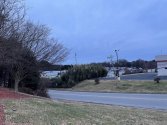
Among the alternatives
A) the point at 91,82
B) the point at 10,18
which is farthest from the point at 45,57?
the point at 91,82

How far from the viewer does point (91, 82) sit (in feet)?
218

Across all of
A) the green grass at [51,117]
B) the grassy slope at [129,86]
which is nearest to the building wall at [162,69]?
the grassy slope at [129,86]

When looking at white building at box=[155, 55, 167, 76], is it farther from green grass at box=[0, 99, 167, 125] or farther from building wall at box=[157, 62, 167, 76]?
green grass at box=[0, 99, 167, 125]

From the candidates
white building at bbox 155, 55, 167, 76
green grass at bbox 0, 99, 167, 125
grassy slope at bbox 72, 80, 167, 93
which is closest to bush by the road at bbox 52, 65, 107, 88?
grassy slope at bbox 72, 80, 167, 93

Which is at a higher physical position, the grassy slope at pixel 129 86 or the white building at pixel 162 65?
the white building at pixel 162 65

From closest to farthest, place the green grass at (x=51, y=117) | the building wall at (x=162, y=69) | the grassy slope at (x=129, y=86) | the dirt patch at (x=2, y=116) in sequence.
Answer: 1. the dirt patch at (x=2, y=116)
2. the green grass at (x=51, y=117)
3. the grassy slope at (x=129, y=86)
4. the building wall at (x=162, y=69)

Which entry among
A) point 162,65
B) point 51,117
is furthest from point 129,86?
point 51,117

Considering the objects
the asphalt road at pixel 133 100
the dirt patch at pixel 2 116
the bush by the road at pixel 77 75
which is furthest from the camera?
the bush by the road at pixel 77 75

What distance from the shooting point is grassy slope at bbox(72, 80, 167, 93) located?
164ft

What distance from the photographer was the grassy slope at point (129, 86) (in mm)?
49878

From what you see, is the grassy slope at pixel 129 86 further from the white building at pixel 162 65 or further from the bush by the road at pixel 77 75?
the white building at pixel 162 65

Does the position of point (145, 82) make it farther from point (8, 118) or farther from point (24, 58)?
point (8, 118)

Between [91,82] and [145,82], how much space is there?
13143 millimetres

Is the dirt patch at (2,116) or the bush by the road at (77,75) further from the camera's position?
the bush by the road at (77,75)
